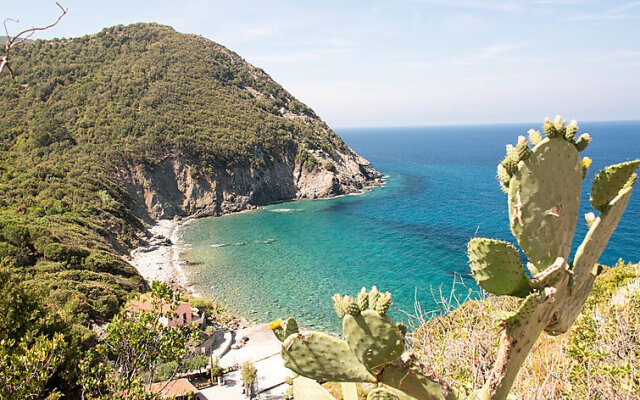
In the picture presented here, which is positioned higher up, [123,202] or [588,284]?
[588,284]

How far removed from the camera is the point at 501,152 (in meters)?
112

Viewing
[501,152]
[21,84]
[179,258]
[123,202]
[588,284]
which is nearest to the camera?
[588,284]

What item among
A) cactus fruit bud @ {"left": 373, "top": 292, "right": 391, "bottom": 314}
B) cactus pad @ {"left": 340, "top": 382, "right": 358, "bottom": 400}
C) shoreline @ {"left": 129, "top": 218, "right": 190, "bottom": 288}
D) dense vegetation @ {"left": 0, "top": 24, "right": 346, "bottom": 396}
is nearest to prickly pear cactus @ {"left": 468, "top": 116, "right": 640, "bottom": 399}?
cactus fruit bud @ {"left": 373, "top": 292, "right": 391, "bottom": 314}

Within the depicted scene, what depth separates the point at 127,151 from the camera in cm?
4456

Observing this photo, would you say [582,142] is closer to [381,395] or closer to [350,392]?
[381,395]

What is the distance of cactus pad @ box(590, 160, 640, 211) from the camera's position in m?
2.39

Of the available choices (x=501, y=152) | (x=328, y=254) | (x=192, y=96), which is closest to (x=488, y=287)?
(x=328, y=254)

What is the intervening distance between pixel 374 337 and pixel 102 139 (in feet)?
169

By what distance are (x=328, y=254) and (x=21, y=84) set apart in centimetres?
4822

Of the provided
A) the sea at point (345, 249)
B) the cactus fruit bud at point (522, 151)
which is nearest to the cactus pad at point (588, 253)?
the cactus fruit bud at point (522, 151)

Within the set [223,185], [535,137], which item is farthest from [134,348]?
[223,185]

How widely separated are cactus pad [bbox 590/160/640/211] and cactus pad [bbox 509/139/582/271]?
0.49 feet

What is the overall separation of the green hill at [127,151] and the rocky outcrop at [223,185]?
0.52ft

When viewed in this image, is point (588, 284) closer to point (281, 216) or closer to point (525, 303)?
point (525, 303)
